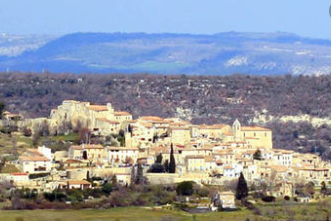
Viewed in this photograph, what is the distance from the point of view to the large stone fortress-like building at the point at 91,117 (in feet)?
191

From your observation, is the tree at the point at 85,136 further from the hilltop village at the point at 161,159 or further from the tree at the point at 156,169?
the tree at the point at 156,169

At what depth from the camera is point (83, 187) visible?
5022cm

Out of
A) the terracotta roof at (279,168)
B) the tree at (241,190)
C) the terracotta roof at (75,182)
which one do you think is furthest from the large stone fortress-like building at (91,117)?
the tree at (241,190)

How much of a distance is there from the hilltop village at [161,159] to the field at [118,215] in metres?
2.51

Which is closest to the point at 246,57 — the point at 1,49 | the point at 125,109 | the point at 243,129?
the point at 1,49

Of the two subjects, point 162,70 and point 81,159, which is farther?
point 162,70

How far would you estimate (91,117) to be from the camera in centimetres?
5884

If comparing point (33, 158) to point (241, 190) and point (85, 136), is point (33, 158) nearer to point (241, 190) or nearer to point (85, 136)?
point (85, 136)

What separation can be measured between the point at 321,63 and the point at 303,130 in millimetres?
96148

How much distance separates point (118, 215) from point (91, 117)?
13205 mm

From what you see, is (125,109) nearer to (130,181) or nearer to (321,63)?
(130,181)

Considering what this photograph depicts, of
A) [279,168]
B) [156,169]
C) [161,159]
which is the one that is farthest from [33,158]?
[279,168]

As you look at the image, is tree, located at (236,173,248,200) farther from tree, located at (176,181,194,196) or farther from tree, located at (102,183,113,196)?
tree, located at (102,183,113,196)

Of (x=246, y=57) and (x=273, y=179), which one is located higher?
(x=246, y=57)
